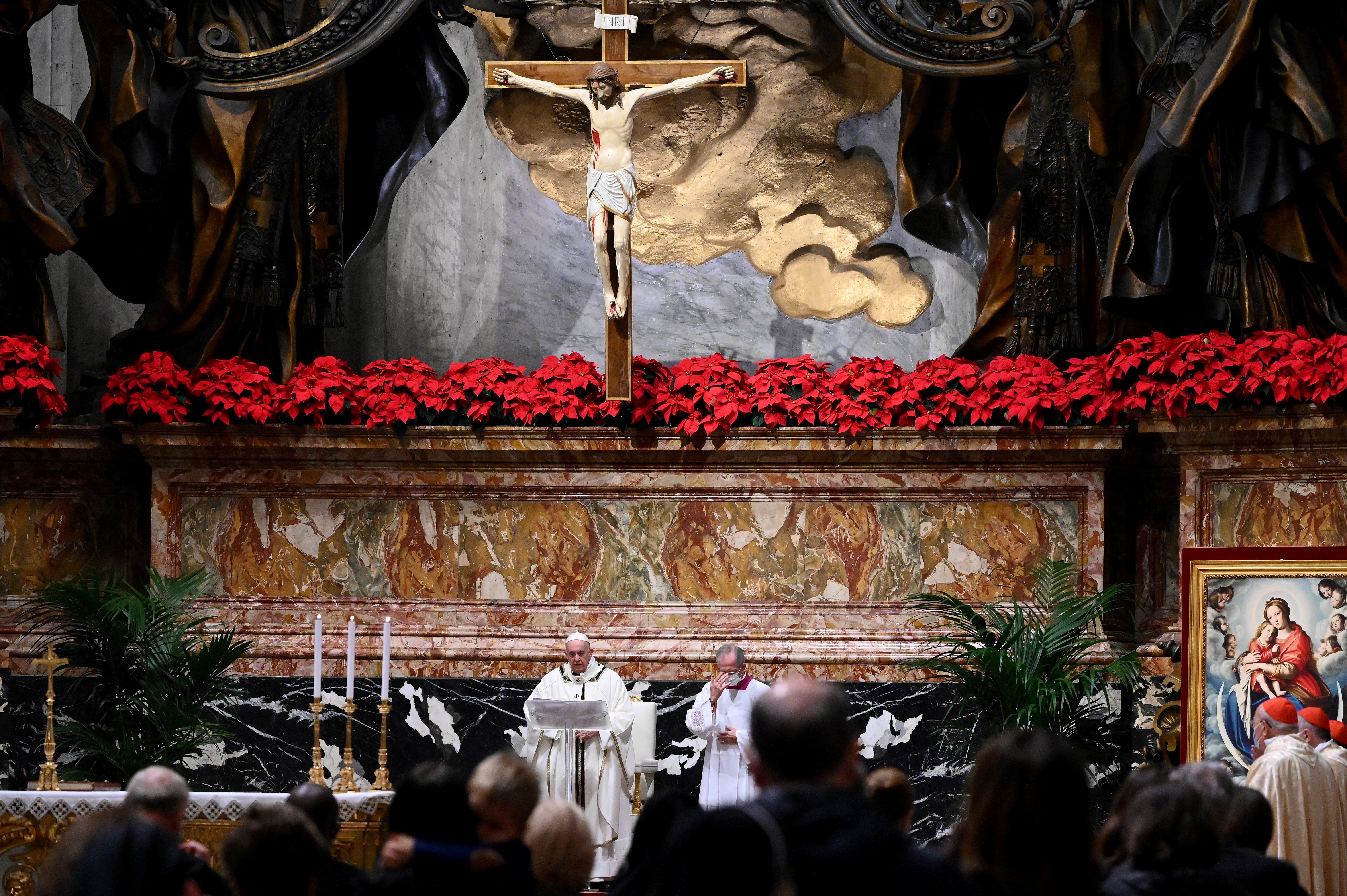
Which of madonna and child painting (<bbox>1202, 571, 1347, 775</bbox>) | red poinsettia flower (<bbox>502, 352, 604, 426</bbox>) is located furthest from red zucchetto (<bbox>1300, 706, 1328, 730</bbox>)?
red poinsettia flower (<bbox>502, 352, 604, 426</bbox>)

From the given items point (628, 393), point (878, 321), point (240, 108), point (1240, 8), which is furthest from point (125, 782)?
point (1240, 8)

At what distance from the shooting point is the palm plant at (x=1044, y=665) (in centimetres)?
983

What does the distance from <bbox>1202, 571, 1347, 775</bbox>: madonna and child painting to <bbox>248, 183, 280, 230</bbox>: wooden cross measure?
6464mm

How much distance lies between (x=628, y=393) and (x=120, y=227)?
374cm

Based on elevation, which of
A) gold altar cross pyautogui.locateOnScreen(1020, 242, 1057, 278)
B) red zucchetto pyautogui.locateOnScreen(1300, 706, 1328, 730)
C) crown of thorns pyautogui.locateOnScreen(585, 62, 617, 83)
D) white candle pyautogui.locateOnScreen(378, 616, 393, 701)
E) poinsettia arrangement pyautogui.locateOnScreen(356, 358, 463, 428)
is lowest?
red zucchetto pyautogui.locateOnScreen(1300, 706, 1328, 730)

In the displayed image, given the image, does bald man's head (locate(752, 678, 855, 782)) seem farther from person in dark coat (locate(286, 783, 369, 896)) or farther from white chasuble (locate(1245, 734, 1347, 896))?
white chasuble (locate(1245, 734, 1347, 896))

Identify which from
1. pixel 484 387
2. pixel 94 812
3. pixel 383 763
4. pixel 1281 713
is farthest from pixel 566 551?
pixel 1281 713

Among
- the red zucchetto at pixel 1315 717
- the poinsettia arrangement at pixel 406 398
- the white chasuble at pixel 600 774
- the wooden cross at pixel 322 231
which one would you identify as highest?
the wooden cross at pixel 322 231

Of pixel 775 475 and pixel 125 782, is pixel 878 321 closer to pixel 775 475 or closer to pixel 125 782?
pixel 775 475

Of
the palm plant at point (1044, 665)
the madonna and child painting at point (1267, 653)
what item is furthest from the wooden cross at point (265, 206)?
the madonna and child painting at point (1267, 653)

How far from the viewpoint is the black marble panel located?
10898 mm

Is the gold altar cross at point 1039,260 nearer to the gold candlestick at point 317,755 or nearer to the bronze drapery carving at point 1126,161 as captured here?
the bronze drapery carving at point 1126,161

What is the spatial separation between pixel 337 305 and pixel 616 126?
2.38 metres

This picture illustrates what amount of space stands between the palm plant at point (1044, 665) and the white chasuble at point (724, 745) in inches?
45.2
